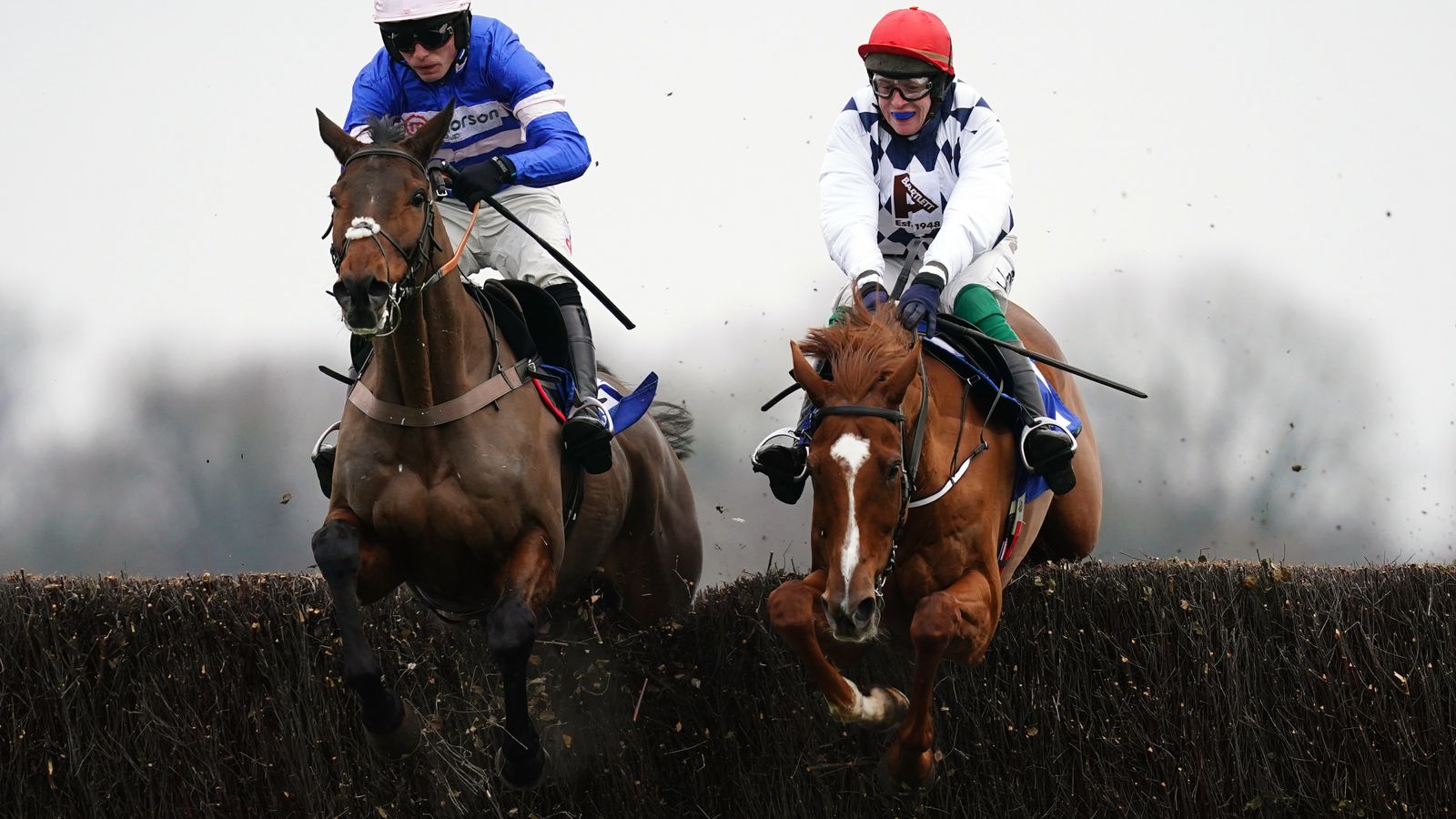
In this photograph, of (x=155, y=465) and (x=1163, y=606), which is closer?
(x=1163, y=606)

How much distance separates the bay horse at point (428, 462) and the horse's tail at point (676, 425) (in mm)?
2275

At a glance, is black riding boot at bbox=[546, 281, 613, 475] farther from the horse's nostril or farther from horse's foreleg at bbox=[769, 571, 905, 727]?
the horse's nostril

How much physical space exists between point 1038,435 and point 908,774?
1.46 meters

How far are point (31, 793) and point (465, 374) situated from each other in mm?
3445

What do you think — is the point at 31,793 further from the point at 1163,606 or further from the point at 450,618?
the point at 1163,606

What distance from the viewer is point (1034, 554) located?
7.38m

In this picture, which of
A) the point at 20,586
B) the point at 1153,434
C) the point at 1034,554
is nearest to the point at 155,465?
the point at 20,586

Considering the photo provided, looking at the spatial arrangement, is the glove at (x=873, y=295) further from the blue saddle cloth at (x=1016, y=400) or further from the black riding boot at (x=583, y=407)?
the black riding boot at (x=583, y=407)

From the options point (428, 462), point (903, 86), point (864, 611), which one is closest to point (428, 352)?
point (428, 462)

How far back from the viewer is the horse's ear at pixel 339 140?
541cm

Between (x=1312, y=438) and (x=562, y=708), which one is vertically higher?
(x=562, y=708)

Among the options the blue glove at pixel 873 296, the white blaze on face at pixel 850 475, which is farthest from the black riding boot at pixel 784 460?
the white blaze on face at pixel 850 475

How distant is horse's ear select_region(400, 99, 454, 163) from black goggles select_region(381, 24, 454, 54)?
978mm

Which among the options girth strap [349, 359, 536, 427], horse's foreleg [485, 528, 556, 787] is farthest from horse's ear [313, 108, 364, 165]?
horse's foreleg [485, 528, 556, 787]
